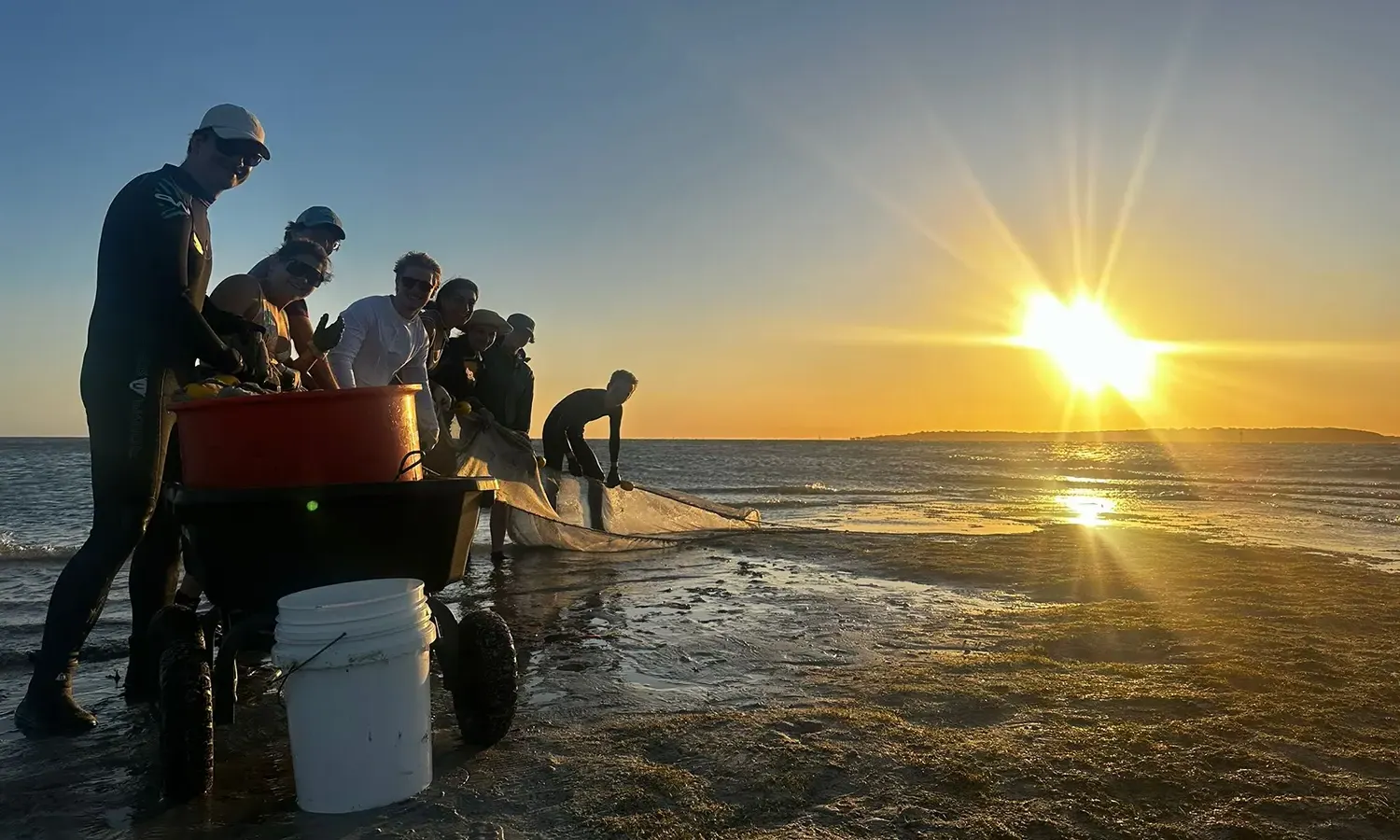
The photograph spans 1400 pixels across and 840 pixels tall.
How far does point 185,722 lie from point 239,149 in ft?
7.24

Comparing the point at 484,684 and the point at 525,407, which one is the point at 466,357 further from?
the point at 484,684

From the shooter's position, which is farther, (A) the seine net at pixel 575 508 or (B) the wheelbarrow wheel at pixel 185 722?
(A) the seine net at pixel 575 508

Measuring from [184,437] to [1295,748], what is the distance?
3.83 metres

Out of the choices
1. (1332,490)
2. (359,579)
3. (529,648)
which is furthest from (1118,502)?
(359,579)

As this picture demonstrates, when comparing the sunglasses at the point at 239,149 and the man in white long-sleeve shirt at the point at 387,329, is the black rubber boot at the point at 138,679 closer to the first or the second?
the man in white long-sleeve shirt at the point at 387,329

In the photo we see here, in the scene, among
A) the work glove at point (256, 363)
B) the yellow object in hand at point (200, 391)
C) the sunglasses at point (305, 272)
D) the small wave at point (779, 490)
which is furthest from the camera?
the small wave at point (779, 490)

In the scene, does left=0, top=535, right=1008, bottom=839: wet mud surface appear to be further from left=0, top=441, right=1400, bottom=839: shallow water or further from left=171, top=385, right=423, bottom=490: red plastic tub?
left=171, top=385, right=423, bottom=490: red plastic tub

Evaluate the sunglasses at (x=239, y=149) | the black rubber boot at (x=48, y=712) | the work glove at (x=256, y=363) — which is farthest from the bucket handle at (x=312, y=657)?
the sunglasses at (x=239, y=149)

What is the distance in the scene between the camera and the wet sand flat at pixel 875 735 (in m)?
2.44

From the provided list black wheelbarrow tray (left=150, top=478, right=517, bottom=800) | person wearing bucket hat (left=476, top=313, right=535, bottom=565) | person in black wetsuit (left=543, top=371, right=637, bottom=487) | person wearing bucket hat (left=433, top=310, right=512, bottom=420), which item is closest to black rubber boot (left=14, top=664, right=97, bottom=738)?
black wheelbarrow tray (left=150, top=478, right=517, bottom=800)

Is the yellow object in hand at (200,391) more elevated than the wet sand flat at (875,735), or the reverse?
the yellow object in hand at (200,391)

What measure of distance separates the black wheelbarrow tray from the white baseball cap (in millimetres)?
1500

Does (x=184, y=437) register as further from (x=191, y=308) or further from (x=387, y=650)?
(x=387, y=650)

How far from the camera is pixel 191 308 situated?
322 centimetres
